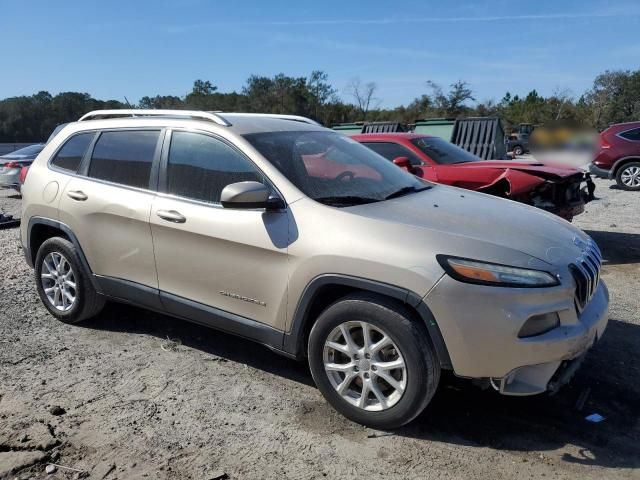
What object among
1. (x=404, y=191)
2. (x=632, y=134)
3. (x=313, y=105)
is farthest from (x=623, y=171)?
(x=313, y=105)

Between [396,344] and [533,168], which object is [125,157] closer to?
[396,344]

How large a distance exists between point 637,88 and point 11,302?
55.7 metres

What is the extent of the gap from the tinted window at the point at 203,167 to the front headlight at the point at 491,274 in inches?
53.9

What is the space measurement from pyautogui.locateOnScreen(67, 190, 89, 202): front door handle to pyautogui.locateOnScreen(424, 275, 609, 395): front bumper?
9.69 feet

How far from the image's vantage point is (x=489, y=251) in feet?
9.48

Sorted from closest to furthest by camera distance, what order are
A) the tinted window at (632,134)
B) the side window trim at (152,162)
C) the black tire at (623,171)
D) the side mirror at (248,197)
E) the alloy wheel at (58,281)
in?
the side mirror at (248,197) → the side window trim at (152,162) → the alloy wheel at (58,281) → the tinted window at (632,134) → the black tire at (623,171)

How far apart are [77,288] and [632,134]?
14305 millimetres

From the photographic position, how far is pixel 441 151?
796 cm

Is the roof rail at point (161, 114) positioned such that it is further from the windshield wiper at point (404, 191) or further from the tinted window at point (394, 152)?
the tinted window at point (394, 152)

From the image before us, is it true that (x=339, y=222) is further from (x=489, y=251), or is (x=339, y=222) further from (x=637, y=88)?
(x=637, y=88)

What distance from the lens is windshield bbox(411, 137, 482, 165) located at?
7.75 m

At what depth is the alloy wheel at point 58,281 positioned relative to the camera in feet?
15.2

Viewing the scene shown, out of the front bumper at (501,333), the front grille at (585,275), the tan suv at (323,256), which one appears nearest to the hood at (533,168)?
the tan suv at (323,256)

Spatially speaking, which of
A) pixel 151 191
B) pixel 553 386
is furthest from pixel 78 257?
pixel 553 386
